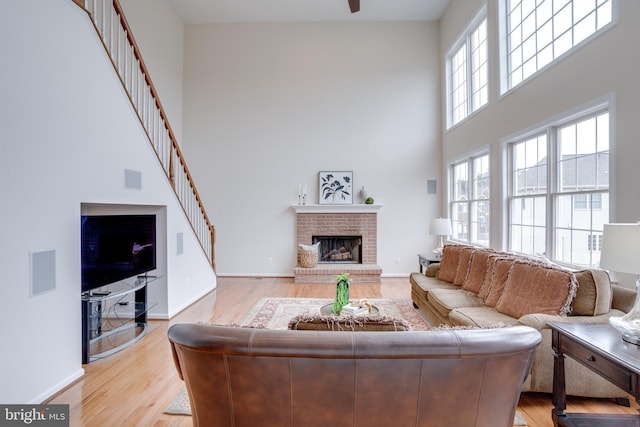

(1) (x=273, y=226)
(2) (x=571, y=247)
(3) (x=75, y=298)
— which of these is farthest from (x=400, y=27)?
(3) (x=75, y=298)

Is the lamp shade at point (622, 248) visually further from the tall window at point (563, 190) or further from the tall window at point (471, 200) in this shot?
the tall window at point (471, 200)

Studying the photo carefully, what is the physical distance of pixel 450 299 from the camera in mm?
3350

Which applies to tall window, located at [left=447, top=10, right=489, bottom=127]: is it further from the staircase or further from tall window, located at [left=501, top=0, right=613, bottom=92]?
the staircase

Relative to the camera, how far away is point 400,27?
6816mm

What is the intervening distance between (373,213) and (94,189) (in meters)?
4.95

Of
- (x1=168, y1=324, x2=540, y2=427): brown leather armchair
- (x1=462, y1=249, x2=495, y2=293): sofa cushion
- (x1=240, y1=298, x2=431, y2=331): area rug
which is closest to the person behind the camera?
(x1=168, y1=324, x2=540, y2=427): brown leather armchair

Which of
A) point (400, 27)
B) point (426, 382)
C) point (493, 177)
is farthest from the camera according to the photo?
point (400, 27)

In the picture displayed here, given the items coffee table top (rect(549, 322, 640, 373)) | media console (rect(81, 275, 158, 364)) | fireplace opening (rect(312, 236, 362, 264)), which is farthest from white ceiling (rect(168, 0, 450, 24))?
coffee table top (rect(549, 322, 640, 373))

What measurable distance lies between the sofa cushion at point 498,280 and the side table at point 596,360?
3.13 ft

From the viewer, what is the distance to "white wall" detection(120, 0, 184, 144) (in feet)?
17.9

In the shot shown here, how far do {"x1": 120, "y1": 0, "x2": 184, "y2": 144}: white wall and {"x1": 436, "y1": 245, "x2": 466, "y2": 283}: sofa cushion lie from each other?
569 cm

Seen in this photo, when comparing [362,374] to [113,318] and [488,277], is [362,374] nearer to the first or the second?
[488,277]

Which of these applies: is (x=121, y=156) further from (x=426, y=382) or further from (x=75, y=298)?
(x=426, y=382)

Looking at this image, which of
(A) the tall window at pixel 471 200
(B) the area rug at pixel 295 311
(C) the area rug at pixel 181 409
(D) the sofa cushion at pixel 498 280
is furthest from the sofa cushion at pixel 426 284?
(C) the area rug at pixel 181 409
